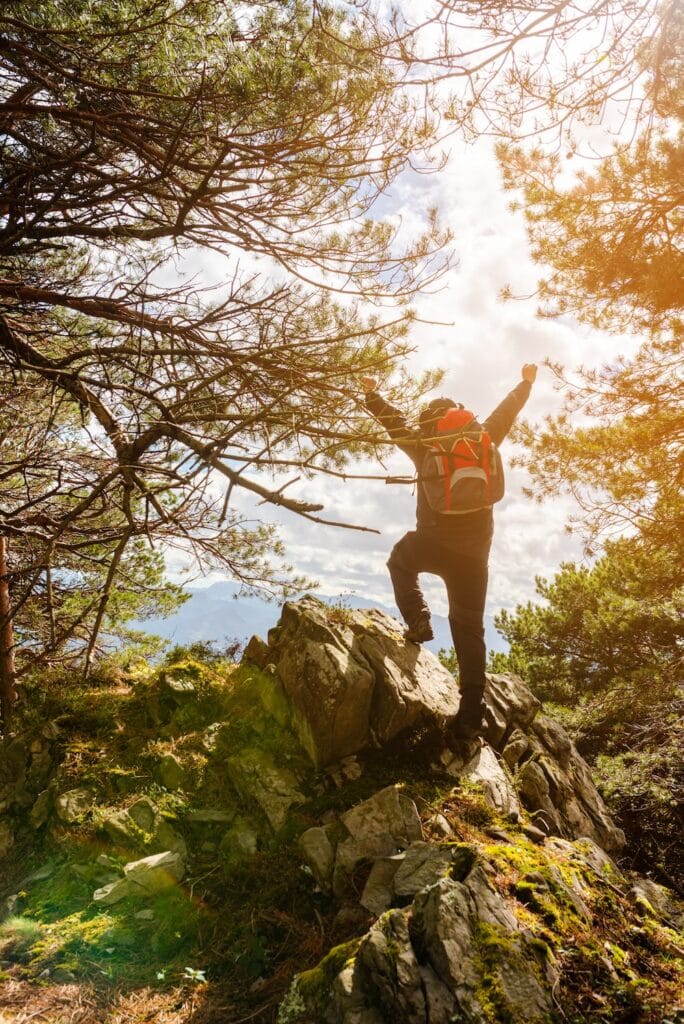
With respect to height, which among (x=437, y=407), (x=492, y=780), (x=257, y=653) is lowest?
(x=492, y=780)

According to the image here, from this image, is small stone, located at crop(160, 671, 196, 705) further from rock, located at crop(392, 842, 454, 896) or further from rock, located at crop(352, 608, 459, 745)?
rock, located at crop(392, 842, 454, 896)

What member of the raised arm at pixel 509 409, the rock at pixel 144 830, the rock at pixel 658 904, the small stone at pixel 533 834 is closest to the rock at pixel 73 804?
the rock at pixel 144 830

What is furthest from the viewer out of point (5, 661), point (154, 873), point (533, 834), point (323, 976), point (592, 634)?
point (592, 634)

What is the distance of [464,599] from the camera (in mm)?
4484

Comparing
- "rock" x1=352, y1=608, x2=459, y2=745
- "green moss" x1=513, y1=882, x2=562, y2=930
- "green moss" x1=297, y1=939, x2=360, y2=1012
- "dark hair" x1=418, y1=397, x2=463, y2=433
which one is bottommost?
"green moss" x1=297, y1=939, x2=360, y2=1012

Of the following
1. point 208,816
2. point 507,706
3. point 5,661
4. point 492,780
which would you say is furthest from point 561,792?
point 5,661

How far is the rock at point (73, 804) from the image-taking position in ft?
12.2

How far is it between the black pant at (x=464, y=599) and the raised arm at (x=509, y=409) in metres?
1.24

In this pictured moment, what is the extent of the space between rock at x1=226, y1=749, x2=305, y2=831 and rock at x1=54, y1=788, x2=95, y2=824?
107 centimetres

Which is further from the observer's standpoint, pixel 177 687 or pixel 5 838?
pixel 177 687

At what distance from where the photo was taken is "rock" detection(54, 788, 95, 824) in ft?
12.2

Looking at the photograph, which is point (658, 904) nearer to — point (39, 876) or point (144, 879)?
point (144, 879)

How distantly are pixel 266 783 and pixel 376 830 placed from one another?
3.20 ft

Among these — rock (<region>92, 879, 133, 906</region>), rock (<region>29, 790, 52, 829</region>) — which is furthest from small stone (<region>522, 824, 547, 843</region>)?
rock (<region>29, 790, 52, 829</region>)
